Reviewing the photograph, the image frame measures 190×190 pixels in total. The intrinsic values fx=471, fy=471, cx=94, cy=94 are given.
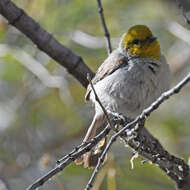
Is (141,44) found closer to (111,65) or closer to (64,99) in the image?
(111,65)

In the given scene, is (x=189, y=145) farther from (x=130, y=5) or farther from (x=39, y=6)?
(x=39, y=6)

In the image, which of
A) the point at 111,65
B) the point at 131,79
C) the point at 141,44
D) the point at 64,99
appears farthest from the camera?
the point at 64,99

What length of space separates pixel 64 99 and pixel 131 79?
218cm

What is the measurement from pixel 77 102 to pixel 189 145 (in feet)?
5.11

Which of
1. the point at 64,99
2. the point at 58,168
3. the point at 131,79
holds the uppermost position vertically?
the point at 64,99

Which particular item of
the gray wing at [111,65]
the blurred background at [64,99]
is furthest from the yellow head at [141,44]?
the blurred background at [64,99]

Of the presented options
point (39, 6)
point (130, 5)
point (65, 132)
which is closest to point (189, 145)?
point (65, 132)

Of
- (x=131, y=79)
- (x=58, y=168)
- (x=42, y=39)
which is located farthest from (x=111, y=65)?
(x=58, y=168)

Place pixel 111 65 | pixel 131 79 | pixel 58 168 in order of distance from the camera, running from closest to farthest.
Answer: pixel 58 168 → pixel 131 79 → pixel 111 65

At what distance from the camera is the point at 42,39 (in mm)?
3801

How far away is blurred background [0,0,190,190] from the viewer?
5.30 meters

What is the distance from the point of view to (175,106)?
21.9ft

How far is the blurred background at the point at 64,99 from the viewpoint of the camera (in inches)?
209

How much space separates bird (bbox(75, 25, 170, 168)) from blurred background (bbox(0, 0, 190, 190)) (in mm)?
930
